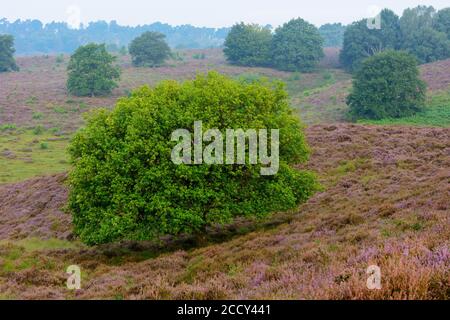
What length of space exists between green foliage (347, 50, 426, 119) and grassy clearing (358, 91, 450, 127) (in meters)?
1.67

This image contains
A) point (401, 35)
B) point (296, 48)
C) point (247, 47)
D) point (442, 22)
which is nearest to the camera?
point (401, 35)

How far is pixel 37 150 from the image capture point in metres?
57.3

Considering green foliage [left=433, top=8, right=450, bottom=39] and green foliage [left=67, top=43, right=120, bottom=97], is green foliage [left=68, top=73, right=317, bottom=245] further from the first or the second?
green foliage [left=433, top=8, right=450, bottom=39]

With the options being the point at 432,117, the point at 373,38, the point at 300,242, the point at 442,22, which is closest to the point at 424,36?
the point at 373,38

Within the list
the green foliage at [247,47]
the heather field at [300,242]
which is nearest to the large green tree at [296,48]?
the green foliage at [247,47]

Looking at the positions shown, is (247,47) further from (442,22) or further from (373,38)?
(442,22)

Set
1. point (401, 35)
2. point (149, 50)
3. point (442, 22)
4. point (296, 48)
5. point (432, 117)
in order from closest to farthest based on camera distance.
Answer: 1. point (432, 117)
2. point (401, 35)
3. point (442, 22)
4. point (296, 48)
5. point (149, 50)

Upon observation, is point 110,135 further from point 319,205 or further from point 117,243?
point 319,205

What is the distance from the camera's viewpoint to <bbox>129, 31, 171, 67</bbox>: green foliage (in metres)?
115

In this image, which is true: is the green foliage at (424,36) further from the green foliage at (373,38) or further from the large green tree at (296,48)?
the large green tree at (296,48)

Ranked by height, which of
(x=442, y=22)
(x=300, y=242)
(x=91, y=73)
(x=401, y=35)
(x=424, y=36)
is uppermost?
(x=442, y=22)

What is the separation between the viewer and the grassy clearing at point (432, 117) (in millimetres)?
57906

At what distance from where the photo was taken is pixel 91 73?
8625 centimetres

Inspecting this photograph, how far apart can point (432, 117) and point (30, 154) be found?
5062 cm
